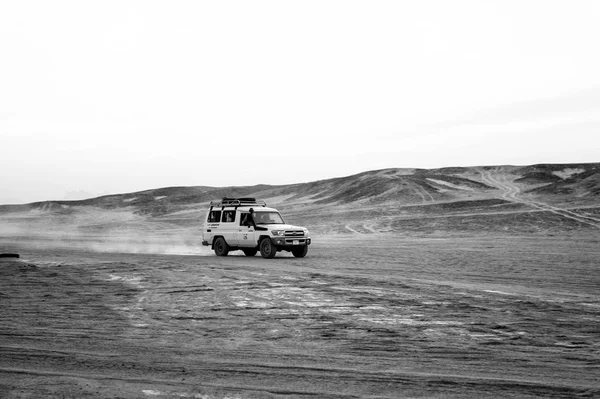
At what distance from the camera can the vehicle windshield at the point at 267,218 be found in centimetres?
2789

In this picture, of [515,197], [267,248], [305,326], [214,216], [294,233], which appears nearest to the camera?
[305,326]

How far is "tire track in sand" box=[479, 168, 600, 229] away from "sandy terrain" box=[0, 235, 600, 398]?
37.5 m

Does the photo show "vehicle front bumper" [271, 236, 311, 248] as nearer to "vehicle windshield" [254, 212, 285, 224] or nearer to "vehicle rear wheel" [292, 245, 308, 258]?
"vehicle rear wheel" [292, 245, 308, 258]

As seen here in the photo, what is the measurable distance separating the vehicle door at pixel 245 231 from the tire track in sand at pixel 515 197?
32.8 meters

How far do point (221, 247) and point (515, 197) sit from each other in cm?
5059

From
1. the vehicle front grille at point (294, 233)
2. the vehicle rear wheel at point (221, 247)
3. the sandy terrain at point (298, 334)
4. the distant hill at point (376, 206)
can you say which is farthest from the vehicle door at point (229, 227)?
the distant hill at point (376, 206)

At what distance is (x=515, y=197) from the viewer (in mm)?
72250

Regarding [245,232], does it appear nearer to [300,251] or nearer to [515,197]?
[300,251]

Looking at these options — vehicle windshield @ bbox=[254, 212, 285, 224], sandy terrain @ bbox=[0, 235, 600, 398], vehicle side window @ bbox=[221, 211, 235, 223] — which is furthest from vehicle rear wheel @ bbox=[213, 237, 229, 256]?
sandy terrain @ bbox=[0, 235, 600, 398]

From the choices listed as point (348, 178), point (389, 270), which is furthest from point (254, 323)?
point (348, 178)

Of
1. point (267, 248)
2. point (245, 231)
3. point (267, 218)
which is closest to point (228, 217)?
point (245, 231)

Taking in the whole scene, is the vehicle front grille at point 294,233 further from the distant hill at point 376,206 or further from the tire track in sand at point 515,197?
the tire track in sand at point 515,197

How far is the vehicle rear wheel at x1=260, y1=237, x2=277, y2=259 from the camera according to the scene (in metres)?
27.0

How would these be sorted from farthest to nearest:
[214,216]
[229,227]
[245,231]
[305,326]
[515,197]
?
[515,197] < [214,216] < [229,227] < [245,231] < [305,326]
